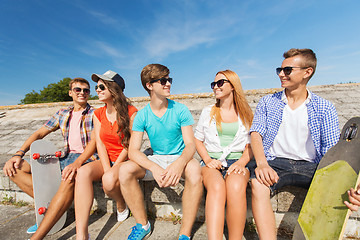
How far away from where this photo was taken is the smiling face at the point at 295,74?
210cm

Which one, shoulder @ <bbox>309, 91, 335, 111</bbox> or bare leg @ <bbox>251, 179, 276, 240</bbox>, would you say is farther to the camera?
shoulder @ <bbox>309, 91, 335, 111</bbox>

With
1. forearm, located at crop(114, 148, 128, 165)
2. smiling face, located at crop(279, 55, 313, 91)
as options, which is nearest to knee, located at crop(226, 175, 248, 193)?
smiling face, located at crop(279, 55, 313, 91)

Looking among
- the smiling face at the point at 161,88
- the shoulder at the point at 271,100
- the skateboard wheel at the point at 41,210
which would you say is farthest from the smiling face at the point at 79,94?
the shoulder at the point at 271,100

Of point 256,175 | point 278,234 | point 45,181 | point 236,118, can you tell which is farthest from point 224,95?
point 45,181

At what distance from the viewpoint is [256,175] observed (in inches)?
71.6

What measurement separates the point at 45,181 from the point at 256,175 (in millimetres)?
2449

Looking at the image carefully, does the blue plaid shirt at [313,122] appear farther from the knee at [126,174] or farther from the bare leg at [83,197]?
A: the bare leg at [83,197]

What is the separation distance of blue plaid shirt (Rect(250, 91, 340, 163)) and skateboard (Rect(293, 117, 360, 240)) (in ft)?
0.75

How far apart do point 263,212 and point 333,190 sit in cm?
58

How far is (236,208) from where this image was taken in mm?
1724

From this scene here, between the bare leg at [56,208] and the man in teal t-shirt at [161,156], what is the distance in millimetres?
703

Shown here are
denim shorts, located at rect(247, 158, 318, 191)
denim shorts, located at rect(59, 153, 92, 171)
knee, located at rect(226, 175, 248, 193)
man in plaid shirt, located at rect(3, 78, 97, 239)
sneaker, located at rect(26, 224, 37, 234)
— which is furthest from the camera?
denim shorts, located at rect(59, 153, 92, 171)

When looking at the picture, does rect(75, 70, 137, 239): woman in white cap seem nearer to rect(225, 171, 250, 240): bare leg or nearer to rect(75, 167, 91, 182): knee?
rect(75, 167, 91, 182): knee

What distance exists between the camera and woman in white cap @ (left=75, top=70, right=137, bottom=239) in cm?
223
